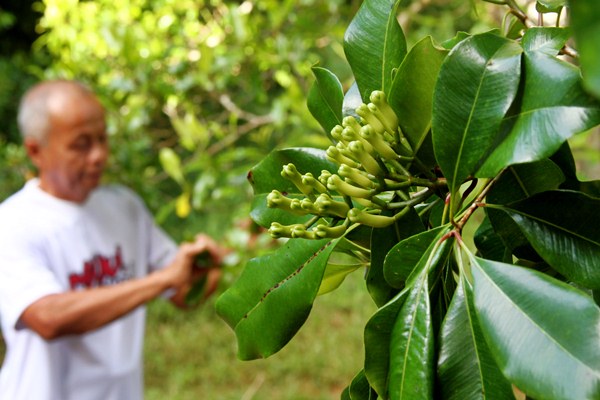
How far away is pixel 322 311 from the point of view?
3.81 metres

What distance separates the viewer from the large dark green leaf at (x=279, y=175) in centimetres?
48

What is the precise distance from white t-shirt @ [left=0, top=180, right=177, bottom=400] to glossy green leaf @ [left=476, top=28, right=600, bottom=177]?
1388 millimetres

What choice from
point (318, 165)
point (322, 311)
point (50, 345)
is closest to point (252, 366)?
point (322, 311)

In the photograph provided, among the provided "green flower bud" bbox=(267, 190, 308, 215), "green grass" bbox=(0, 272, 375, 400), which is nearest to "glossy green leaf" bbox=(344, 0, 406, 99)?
"green flower bud" bbox=(267, 190, 308, 215)

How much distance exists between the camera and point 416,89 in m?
0.39

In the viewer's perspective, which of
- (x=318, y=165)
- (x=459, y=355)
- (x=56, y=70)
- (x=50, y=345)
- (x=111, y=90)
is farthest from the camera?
(x=56, y=70)

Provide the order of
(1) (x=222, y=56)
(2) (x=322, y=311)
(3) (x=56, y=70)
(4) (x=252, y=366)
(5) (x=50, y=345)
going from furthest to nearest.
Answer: (2) (x=322, y=311)
(4) (x=252, y=366)
(3) (x=56, y=70)
(1) (x=222, y=56)
(5) (x=50, y=345)

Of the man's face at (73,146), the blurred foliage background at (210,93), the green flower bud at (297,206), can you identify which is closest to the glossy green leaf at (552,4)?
the green flower bud at (297,206)

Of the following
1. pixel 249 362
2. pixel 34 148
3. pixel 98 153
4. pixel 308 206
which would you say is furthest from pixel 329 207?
pixel 249 362

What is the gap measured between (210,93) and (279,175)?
59.5 inches

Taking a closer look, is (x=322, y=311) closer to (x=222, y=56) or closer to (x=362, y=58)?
(x=222, y=56)

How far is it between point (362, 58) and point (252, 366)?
2.95 meters

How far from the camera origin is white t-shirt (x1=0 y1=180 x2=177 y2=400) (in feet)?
5.20

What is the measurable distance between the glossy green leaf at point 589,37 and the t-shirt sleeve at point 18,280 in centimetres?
150
